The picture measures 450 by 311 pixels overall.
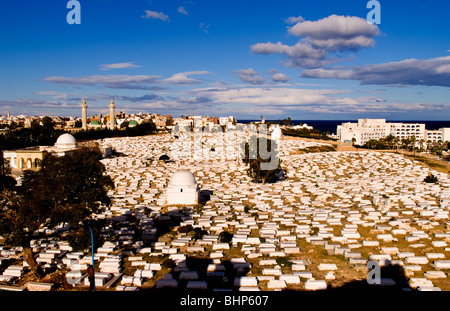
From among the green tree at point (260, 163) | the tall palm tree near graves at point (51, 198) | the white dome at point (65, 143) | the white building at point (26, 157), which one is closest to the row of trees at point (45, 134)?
the white building at point (26, 157)

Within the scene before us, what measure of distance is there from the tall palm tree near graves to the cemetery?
2.62m

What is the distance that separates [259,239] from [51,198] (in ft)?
41.2

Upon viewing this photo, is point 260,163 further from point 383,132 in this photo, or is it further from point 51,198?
point 383,132

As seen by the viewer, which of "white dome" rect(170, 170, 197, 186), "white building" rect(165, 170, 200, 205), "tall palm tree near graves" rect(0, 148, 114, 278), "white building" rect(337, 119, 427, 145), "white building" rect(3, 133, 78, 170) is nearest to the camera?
"tall palm tree near graves" rect(0, 148, 114, 278)

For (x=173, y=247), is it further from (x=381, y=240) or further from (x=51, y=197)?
(x=381, y=240)

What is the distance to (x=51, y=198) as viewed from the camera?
15.6m

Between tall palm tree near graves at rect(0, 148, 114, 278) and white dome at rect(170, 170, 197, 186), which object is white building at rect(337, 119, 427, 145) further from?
tall palm tree near graves at rect(0, 148, 114, 278)

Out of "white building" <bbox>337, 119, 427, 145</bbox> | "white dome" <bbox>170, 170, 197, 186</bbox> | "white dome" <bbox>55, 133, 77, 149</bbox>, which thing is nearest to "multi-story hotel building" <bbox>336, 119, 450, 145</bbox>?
"white building" <bbox>337, 119, 427, 145</bbox>

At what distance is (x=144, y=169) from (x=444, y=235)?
120 ft

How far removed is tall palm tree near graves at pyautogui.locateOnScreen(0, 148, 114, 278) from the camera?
15188mm

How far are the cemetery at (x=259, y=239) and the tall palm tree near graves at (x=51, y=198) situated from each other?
2.62 meters

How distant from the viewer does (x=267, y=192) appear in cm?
3631

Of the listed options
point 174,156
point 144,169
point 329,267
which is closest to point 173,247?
point 329,267

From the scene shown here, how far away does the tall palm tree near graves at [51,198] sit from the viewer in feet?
49.8
